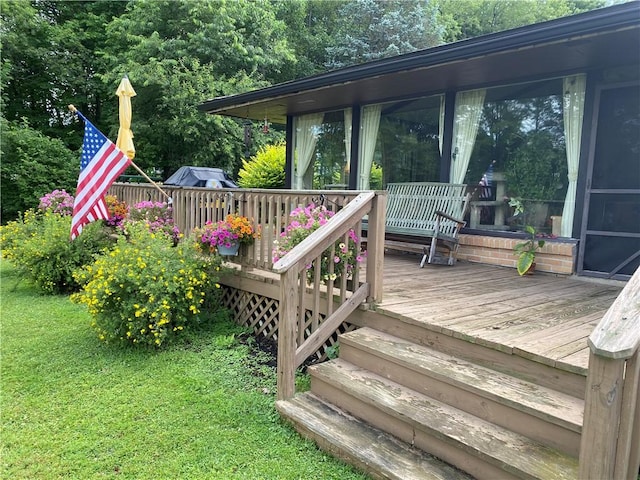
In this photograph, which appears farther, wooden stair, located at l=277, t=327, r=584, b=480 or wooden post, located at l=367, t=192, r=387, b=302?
wooden post, located at l=367, t=192, r=387, b=302

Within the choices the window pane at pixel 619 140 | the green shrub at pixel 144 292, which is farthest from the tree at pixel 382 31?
the green shrub at pixel 144 292

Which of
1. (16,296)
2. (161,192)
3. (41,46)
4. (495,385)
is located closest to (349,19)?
(41,46)

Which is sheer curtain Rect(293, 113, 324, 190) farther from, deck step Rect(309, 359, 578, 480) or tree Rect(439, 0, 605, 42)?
tree Rect(439, 0, 605, 42)

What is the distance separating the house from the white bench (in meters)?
0.22

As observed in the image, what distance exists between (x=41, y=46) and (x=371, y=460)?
16667 millimetres

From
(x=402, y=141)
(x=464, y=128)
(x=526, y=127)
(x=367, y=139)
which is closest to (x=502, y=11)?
(x=367, y=139)

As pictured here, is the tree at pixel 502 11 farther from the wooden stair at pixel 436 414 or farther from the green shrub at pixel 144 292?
the wooden stair at pixel 436 414

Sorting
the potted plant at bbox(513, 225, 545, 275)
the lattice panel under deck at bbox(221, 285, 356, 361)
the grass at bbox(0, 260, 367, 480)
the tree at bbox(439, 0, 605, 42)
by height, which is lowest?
the grass at bbox(0, 260, 367, 480)

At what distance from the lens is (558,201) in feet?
15.3

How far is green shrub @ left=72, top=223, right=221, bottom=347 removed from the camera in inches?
139

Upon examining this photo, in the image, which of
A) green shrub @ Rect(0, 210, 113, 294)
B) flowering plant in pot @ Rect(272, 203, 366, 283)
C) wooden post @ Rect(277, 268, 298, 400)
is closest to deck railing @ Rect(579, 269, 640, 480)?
wooden post @ Rect(277, 268, 298, 400)

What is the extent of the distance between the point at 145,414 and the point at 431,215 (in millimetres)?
3871

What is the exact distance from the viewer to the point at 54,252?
547 centimetres

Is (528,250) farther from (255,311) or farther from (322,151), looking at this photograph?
(322,151)
